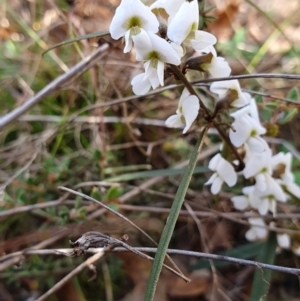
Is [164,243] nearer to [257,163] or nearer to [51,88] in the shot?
[257,163]

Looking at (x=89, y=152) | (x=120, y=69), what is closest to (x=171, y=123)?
(x=89, y=152)

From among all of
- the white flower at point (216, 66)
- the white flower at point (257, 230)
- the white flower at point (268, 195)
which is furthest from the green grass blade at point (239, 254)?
the white flower at point (216, 66)

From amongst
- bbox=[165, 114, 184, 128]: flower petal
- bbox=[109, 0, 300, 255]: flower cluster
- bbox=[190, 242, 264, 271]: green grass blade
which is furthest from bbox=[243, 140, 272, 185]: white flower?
bbox=[190, 242, 264, 271]: green grass blade

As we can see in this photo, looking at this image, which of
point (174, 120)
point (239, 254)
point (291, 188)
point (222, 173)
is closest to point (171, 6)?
point (174, 120)

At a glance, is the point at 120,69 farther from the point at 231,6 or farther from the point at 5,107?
the point at 231,6

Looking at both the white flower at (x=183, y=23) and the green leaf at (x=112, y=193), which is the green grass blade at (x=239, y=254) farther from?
the white flower at (x=183, y=23)
